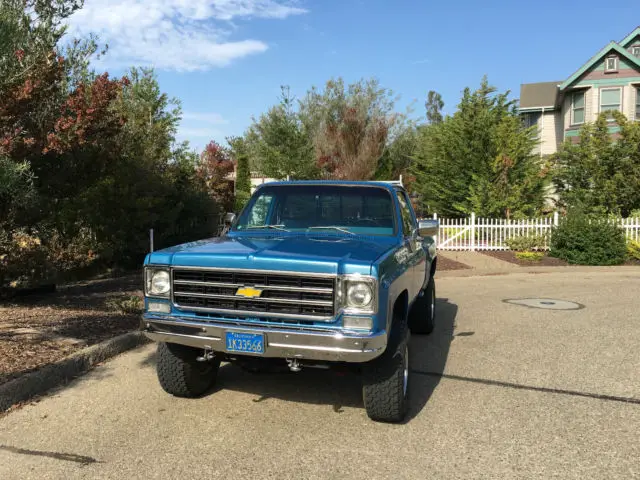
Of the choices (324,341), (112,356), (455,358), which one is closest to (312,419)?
(324,341)

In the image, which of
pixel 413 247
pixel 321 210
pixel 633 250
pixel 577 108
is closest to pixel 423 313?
pixel 413 247

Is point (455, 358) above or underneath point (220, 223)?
underneath

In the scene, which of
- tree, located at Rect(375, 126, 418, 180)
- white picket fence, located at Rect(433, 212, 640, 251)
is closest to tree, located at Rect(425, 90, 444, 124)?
tree, located at Rect(375, 126, 418, 180)

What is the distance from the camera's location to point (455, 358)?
19.9 feet

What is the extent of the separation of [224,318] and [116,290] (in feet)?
20.4

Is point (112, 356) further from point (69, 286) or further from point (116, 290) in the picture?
point (69, 286)

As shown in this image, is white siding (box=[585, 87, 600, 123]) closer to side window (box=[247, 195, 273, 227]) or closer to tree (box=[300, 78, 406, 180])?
tree (box=[300, 78, 406, 180])

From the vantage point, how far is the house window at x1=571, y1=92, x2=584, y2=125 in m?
27.5

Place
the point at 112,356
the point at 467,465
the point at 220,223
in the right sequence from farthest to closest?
1. the point at 220,223
2. the point at 112,356
3. the point at 467,465

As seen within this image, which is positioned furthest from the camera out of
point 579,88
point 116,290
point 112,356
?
point 579,88

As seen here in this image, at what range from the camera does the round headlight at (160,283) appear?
166 inches

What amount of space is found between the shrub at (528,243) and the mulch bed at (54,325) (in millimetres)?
12631

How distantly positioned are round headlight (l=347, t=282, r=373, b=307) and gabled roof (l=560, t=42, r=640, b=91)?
89.7 ft

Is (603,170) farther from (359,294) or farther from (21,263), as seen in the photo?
(359,294)
